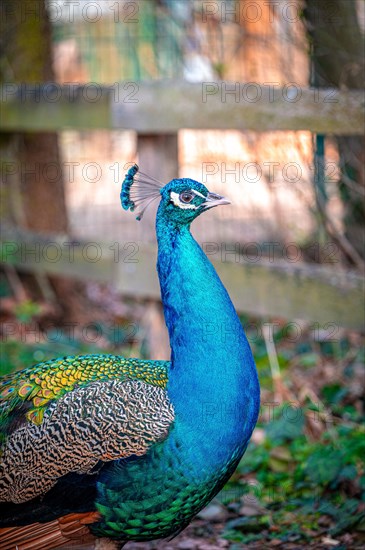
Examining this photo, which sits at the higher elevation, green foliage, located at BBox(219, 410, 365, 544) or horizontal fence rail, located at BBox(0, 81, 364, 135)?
horizontal fence rail, located at BBox(0, 81, 364, 135)

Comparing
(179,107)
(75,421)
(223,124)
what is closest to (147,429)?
(75,421)

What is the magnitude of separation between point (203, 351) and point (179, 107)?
1.55m

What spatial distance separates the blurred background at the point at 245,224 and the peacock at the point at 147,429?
0.69 m

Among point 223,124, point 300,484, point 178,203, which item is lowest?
point 300,484

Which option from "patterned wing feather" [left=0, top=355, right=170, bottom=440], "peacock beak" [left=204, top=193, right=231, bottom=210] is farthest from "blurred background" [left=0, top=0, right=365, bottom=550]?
"peacock beak" [left=204, top=193, right=231, bottom=210]

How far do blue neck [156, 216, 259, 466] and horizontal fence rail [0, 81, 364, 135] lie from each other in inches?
38.7

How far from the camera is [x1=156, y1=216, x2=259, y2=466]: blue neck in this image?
2174mm

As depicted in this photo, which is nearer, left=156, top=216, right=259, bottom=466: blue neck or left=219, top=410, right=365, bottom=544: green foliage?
left=156, top=216, right=259, bottom=466: blue neck

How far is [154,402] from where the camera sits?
2.21m

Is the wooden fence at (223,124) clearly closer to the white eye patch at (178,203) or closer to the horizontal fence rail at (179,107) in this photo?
the horizontal fence rail at (179,107)

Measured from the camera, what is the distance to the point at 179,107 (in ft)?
11.4

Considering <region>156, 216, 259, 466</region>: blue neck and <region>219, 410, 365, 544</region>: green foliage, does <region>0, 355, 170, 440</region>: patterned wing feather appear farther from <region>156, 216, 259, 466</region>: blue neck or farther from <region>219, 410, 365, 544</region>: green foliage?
<region>219, 410, 365, 544</region>: green foliage

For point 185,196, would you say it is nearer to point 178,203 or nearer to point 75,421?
point 178,203

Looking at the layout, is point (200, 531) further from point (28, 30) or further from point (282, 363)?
point (28, 30)
